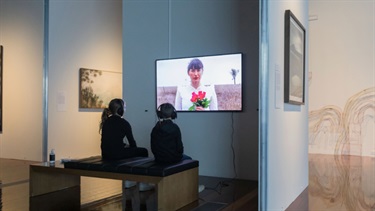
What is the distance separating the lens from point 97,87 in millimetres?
7238

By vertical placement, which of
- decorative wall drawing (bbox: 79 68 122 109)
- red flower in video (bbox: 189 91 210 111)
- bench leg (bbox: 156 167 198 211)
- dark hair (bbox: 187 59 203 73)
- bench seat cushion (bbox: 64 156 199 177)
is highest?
dark hair (bbox: 187 59 203 73)

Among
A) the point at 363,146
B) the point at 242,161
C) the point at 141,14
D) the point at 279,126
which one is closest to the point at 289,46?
the point at 279,126

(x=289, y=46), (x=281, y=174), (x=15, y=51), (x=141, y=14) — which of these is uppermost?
(x=141, y=14)

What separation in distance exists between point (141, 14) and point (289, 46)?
10.4 ft

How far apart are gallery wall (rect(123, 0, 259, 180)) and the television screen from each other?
0.11m

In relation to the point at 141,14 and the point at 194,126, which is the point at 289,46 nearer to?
the point at 194,126

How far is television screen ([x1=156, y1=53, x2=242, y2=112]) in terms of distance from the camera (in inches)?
194

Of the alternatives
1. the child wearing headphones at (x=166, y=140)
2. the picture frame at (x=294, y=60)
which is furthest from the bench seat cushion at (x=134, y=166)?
the picture frame at (x=294, y=60)

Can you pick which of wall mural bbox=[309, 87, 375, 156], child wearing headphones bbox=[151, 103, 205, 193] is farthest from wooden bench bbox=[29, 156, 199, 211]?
wall mural bbox=[309, 87, 375, 156]

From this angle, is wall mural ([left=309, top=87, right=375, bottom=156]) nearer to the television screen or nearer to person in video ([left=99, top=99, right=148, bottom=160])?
the television screen

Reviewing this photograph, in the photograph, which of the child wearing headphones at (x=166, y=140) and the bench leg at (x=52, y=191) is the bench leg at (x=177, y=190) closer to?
the child wearing headphones at (x=166, y=140)

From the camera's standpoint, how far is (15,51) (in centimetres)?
664

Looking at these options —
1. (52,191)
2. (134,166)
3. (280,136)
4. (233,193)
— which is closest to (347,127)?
(233,193)

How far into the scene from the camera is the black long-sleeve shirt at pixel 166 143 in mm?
3562
